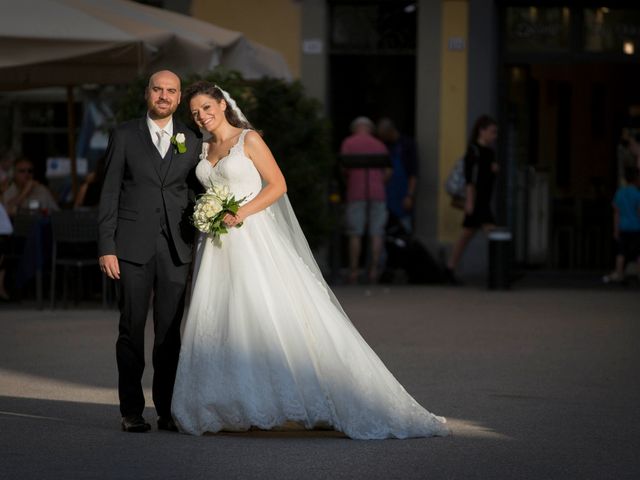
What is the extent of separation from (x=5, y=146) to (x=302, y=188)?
746cm

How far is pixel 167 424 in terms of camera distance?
884 cm

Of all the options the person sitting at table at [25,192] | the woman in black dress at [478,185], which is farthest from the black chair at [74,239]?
the woman in black dress at [478,185]

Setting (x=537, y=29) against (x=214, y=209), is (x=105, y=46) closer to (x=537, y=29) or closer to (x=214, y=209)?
(x=214, y=209)

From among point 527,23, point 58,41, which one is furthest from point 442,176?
point 58,41

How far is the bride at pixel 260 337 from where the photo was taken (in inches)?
338

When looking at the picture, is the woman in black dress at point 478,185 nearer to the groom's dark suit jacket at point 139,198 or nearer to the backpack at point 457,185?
the backpack at point 457,185

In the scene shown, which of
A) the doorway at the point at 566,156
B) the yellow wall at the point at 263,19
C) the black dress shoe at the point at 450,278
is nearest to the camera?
the black dress shoe at the point at 450,278

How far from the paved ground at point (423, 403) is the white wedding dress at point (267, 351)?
0.15 metres

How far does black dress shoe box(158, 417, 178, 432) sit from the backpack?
11.9 metres

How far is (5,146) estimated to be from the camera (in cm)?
2464

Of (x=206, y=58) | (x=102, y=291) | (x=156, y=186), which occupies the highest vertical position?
(x=206, y=58)

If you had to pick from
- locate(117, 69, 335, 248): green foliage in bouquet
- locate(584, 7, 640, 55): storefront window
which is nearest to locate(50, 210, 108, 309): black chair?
locate(117, 69, 335, 248): green foliage in bouquet

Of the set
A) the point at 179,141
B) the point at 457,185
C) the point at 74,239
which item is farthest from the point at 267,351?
the point at 457,185

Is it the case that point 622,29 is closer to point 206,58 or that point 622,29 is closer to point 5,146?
point 206,58
